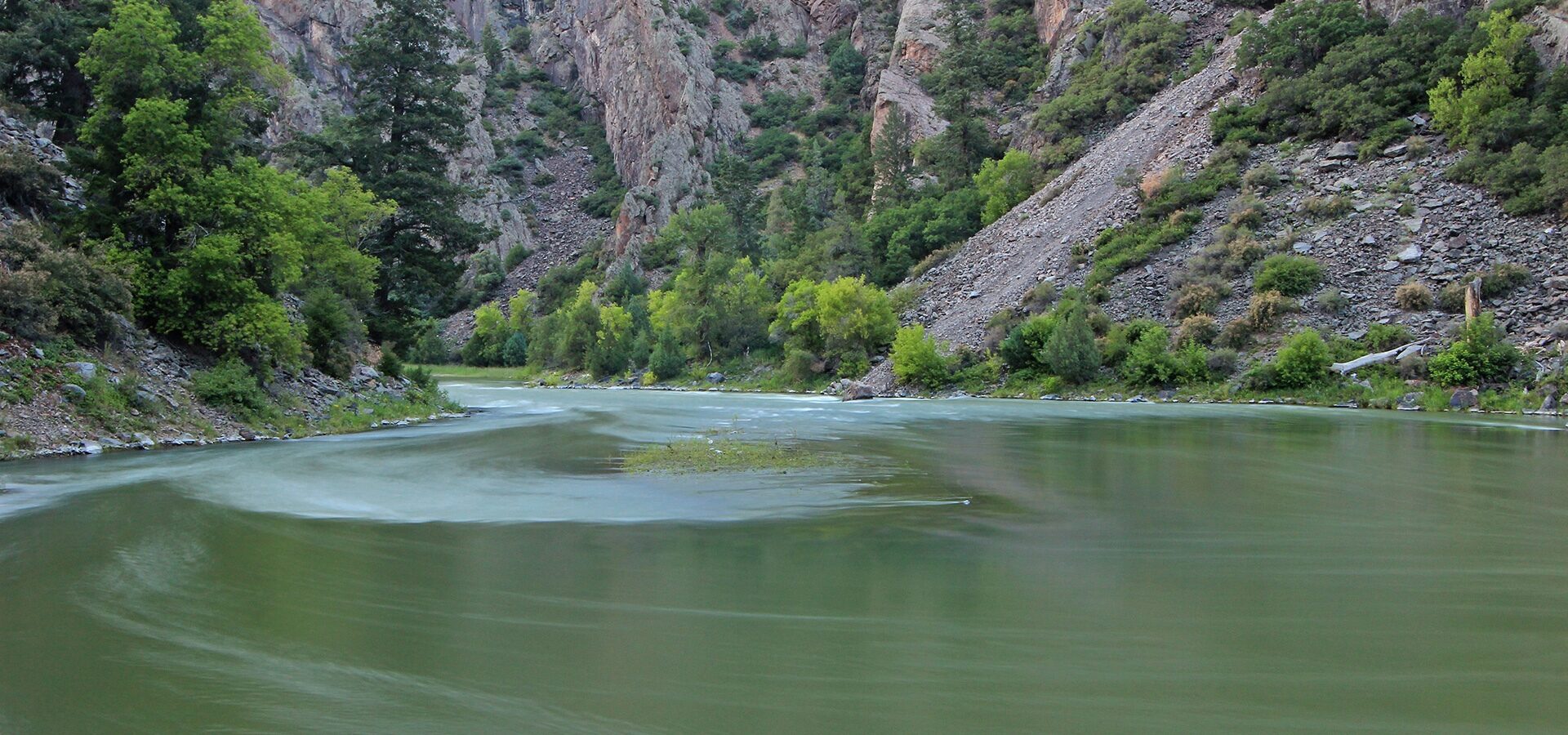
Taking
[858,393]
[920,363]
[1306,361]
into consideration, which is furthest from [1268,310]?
[858,393]

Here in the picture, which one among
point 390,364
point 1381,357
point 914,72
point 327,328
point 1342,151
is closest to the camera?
point 327,328

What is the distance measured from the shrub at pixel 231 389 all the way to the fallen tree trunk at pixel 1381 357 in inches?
1524

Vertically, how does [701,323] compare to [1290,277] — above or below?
below

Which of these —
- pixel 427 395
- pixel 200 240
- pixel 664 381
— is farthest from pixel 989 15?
pixel 200 240

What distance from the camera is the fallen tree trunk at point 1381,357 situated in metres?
35.5

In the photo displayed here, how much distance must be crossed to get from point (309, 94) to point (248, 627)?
388ft

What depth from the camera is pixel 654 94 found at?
124875mm

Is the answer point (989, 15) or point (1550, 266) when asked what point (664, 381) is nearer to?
point (1550, 266)

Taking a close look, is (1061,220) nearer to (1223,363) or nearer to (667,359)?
(1223,363)

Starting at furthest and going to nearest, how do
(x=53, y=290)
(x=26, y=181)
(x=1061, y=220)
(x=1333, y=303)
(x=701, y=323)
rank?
(x=701, y=323)
(x=1061, y=220)
(x=1333, y=303)
(x=26, y=181)
(x=53, y=290)

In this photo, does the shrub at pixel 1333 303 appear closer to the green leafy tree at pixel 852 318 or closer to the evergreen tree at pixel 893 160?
the green leafy tree at pixel 852 318

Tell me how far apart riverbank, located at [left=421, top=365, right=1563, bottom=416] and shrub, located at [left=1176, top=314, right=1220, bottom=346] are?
2869mm

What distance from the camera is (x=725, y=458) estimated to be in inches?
744

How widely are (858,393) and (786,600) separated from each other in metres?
40.6
